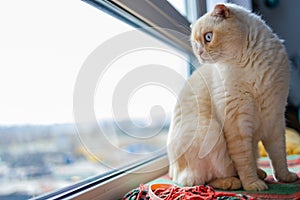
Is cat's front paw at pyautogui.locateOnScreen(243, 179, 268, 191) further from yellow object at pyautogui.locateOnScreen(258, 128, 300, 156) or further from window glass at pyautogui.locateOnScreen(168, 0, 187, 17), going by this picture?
window glass at pyautogui.locateOnScreen(168, 0, 187, 17)

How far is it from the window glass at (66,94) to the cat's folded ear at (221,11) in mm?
287

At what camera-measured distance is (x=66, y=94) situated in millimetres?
954

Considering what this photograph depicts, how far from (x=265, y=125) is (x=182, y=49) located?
756 mm

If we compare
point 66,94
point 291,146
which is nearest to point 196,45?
point 66,94

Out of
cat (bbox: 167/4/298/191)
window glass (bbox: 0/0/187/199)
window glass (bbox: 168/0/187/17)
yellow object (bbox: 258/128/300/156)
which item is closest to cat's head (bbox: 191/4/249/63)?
cat (bbox: 167/4/298/191)

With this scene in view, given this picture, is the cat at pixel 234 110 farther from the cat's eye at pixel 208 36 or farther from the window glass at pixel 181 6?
the window glass at pixel 181 6

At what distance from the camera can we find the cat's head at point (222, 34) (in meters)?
1.03

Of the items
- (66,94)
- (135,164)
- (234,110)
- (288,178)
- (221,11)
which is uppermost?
(221,11)

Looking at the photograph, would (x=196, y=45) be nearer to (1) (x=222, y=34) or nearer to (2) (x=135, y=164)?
(1) (x=222, y=34)

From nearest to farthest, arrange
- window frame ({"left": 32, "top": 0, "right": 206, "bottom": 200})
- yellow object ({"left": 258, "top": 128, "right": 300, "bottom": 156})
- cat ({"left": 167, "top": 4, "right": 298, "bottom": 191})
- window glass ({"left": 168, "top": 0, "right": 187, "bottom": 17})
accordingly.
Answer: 1. window frame ({"left": 32, "top": 0, "right": 206, "bottom": 200})
2. cat ({"left": 167, "top": 4, "right": 298, "bottom": 191})
3. window glass ({"left": 168, "top": 0, "right": 187, "bottom": 17})
4. yellow object ({"left": 258, "top": 128, "right": 300, "bottom": 156})

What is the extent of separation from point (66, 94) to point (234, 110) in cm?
57

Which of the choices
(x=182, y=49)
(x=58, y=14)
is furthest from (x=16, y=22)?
(x=182, y=49)

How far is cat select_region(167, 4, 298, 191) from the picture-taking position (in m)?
0.99

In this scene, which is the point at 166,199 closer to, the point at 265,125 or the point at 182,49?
the point at 265,125
